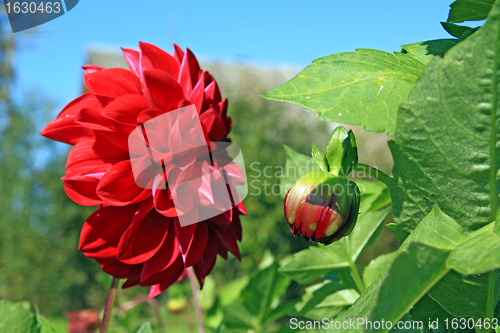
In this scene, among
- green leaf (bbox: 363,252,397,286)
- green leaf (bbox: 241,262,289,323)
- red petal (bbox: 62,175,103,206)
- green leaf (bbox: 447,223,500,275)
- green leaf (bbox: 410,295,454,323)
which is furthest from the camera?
green leaf (bbox: 241,262,289,323)

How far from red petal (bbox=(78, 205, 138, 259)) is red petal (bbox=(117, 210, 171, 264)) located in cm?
2

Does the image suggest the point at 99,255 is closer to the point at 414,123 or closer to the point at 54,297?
the point at 414,123

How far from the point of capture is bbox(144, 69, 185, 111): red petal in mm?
375

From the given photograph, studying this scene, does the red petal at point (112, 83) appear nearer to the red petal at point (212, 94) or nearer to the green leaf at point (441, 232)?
the red petal at point (212, 94)

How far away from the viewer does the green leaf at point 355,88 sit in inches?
9.2

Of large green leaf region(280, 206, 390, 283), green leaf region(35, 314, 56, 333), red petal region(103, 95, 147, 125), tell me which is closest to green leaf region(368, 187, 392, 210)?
large green leaf region(280, 206, 390, 283)

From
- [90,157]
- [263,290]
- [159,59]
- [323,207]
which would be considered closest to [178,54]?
[159,59]

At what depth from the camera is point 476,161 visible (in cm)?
22

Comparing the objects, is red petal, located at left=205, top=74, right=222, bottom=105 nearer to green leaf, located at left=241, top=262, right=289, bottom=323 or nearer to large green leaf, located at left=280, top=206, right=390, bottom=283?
large green leaf, located at left=280, top=206, right=390, bottom=283

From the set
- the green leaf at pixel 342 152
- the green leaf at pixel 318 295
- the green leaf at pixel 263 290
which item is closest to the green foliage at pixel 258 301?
the green leaf at pixel 263 290

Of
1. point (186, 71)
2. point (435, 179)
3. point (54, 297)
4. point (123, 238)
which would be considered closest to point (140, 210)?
point (123, 238)

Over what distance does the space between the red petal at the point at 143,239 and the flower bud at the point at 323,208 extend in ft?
0.49

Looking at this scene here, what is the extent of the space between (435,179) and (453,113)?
0.04 metres

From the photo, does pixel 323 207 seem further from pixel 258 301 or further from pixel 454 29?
pixel 258 301
